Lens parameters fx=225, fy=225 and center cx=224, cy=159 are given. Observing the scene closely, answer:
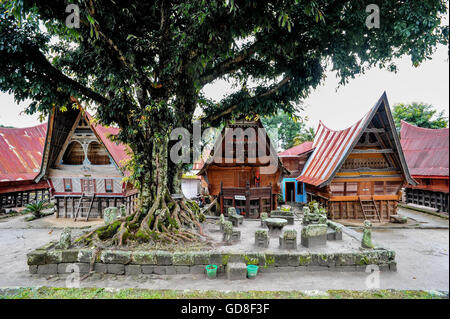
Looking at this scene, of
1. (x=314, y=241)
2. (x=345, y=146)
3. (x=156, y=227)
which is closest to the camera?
(x=314, y=241)

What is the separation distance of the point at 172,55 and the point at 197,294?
7.17m

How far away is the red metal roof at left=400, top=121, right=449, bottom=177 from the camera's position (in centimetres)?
1097

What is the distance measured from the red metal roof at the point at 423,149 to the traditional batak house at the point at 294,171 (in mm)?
7245

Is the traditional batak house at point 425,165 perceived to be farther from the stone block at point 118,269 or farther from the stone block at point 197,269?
the stone block at point 118,269

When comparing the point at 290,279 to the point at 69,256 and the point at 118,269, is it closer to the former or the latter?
the point at 118,269

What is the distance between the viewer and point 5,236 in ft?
38.8

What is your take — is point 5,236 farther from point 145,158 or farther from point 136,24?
point 136,24

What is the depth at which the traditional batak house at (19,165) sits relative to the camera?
17.3 metres

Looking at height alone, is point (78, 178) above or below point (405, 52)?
below

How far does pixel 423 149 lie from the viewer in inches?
529

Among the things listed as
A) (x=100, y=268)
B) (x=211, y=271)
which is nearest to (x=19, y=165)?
(x=100, y=268)

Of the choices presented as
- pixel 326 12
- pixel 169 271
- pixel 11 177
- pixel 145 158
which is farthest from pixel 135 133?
pixel 11 177

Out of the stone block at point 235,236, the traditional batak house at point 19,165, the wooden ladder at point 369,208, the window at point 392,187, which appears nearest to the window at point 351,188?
the wooden ladder at point 369,208
